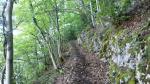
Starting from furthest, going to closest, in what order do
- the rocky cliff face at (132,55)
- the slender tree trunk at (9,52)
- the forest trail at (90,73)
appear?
1. the forest trail at (90,73)
2. the rocky cliff face at (132,55)
3. the slender tree trunk at (9,52)

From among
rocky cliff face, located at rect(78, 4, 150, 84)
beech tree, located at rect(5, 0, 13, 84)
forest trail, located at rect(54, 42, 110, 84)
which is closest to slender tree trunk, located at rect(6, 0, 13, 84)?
beech tree, located at rect(5, 0, 13, 84)

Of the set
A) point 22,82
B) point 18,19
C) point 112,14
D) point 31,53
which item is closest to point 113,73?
point 112,14

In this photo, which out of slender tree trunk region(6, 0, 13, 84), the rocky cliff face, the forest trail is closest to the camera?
slender tree trunk region(6, 0, 13, 84)

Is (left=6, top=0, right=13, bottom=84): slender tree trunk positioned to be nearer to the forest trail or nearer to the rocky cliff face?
the rocky cliff face

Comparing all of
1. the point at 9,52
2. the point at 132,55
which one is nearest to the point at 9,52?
the point at 9,52

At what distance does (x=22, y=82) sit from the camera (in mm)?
23234

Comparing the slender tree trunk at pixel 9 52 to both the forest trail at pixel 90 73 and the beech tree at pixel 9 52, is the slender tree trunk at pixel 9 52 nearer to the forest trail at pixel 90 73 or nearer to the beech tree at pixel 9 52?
the beech tree at pixel 9 52

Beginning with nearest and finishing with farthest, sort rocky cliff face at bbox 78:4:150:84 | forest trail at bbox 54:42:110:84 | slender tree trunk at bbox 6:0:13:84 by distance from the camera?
slender tree trunk at bbox 6:0:13:84 → rocky cliff face at bbox 78:4:150:84 → forest trail at bbox 54:42:110:84

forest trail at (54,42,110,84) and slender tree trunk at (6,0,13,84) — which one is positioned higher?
slender tree trunk at (6,0,13,84)

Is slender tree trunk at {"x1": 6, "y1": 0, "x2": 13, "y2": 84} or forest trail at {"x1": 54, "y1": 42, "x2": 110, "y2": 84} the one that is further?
forest trail at {"x1": 54, "y1": 42, "x2": 110, "y2": 84}

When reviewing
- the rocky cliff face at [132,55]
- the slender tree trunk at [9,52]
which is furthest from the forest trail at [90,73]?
the slender tree trunk at [9,52]

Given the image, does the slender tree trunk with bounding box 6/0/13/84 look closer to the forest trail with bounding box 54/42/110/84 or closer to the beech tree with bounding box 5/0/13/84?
the beech tree with bounding box 5/0/13/84

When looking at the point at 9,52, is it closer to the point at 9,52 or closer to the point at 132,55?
the point at 9,52

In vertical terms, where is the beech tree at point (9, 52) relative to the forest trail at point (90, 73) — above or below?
above
